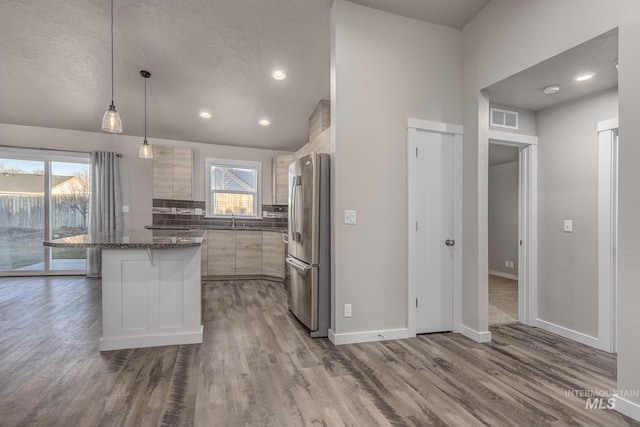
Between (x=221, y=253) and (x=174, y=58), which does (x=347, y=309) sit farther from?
(x=221, y=253)

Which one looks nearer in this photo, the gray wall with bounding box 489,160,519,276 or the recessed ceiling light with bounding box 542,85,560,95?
the recessed ceiling light with bounding box 542,85,560,95

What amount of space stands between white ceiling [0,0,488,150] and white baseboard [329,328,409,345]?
288cm

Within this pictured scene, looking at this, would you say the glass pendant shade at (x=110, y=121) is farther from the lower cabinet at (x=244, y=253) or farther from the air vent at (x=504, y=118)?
the air vent at (x=504, y=118)

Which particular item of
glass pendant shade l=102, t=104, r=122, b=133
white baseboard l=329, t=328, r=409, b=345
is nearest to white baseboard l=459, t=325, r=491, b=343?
white baseboard l=329, t=328, r=409, b=345

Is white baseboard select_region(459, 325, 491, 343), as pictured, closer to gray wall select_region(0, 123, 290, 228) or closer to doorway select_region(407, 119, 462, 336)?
doorway select_region(407, 119, 462, 336)

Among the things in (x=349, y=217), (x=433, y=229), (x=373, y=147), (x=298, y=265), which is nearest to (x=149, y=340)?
(x=298, y=265)

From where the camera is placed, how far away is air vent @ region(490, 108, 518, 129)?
3054 millimetres

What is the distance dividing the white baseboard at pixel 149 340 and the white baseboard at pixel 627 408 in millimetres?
2896

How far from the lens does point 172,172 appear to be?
532cm

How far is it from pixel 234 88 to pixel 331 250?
264 cm

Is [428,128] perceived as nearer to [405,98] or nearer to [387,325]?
[405,98]

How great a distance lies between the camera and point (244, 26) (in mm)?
2820

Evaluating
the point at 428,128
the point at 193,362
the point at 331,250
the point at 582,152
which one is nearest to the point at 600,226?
the point at 582,152

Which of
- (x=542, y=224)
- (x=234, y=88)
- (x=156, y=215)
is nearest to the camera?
(x=542, y=224)
